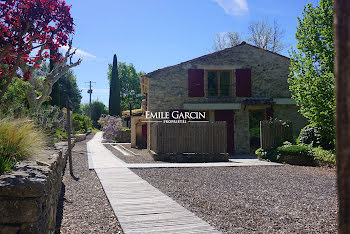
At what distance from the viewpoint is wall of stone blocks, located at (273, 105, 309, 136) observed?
16375 millimetres

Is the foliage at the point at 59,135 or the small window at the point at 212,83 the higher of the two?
the small window at the point at 212,83

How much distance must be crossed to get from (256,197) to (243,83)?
38.0ft

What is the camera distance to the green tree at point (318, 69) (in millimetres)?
9867

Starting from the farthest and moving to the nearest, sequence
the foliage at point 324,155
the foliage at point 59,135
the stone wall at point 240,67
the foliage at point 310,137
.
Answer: the stone wall at point 240,67, the foliage at point 310,137, the foliage at point 59,135, the foliage at point 324,155

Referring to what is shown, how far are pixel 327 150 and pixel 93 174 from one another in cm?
806

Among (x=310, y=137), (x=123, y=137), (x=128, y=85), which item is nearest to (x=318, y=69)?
(x=310, y=137)

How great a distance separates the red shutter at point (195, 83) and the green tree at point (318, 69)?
227 inches

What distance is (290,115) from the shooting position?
16422mm

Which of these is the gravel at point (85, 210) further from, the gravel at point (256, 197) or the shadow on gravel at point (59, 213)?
the gravel at point (256, 197)

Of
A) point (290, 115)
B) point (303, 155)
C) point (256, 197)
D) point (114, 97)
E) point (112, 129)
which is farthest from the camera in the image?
point (114, 97)

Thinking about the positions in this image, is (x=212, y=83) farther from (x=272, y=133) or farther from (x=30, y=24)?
(x=30, y=24)

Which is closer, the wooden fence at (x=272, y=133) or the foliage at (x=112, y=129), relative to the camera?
the wooden fence at (x=272, y=133)

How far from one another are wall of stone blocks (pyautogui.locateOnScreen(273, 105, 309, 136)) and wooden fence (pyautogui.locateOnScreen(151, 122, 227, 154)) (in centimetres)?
552

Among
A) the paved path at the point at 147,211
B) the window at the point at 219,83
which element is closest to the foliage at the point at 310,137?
the window at the point at 219,83
